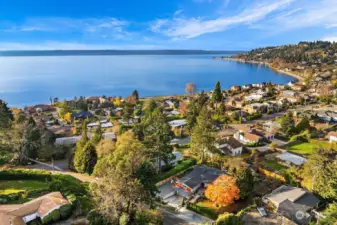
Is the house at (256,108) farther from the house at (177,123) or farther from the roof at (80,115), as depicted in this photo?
the roof at (80,115)

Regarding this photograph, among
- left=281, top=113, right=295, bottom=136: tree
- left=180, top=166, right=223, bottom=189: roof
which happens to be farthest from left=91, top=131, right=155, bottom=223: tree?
left=281, top=113, right=295, bottom=136: tree

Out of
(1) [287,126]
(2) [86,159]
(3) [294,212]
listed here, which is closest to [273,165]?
(3) [294,212]

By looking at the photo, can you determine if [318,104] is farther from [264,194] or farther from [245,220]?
[245,220]

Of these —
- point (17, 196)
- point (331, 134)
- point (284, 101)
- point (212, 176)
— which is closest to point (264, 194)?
point (212, 176)

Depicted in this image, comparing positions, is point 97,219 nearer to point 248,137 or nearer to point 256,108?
point 248,137

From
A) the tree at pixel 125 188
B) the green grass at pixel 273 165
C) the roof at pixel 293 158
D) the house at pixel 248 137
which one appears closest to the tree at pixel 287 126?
the house at pixel 248 137
